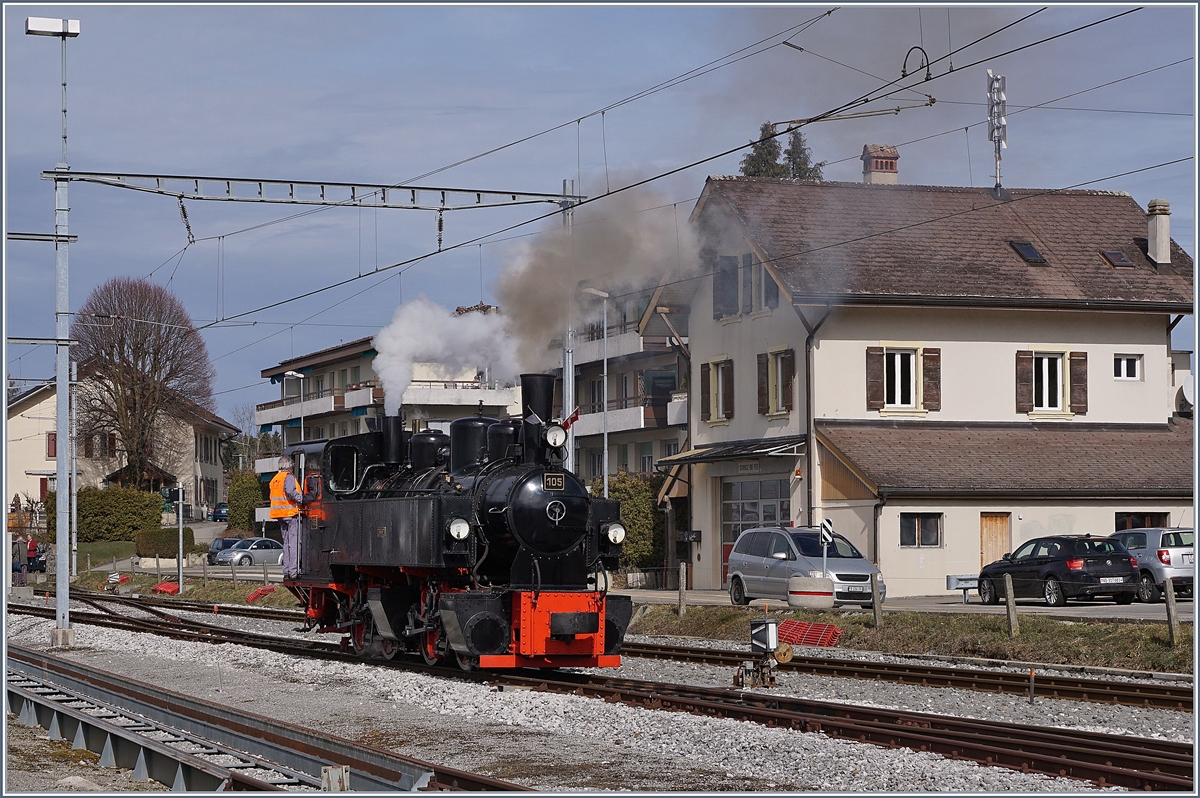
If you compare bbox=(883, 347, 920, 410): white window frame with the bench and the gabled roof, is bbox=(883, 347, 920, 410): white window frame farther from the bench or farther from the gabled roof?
the gabled roof

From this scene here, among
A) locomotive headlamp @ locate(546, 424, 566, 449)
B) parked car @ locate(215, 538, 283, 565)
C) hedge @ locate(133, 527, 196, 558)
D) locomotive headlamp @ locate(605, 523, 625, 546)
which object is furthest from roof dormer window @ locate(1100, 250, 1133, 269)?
hedge @ locate(133, 527, 196, 558)

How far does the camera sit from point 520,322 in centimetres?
2548

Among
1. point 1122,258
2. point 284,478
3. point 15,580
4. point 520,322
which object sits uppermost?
point 1122,258

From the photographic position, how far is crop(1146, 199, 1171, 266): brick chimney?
37000mm

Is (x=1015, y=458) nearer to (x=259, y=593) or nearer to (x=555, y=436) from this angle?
(x=555, y=436)

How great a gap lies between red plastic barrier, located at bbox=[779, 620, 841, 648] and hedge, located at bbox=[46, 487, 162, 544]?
5122 cm

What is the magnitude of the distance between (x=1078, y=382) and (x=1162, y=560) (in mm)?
8924

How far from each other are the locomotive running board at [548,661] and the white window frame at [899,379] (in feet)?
61.4

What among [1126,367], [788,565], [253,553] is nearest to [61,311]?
[788,565]

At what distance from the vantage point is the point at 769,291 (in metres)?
36.2

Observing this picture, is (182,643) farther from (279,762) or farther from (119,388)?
(119,388)

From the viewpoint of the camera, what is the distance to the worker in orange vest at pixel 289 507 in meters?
22.3

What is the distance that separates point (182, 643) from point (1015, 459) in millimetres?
19163

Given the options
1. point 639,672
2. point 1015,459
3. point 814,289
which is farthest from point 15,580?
point 639,672
